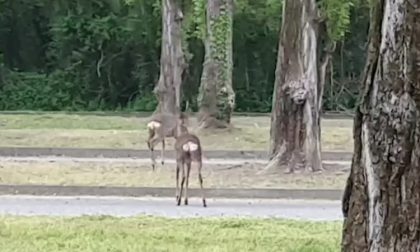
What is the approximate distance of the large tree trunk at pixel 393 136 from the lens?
16.8ft

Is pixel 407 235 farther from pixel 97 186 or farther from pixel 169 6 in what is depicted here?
pixel 169 6

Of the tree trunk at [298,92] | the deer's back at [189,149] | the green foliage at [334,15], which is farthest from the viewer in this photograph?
the green foliage at [334,15]

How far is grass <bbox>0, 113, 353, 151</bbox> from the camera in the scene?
24219 mm

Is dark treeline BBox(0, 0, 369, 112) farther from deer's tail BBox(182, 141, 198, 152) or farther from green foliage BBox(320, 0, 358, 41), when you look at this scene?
deer's tail BBox(182, 141, 198, 152)

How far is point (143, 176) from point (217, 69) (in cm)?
913

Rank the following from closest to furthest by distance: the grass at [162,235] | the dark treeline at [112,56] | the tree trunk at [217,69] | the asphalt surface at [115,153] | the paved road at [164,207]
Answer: the grass at [162,235] → the paved road at [164,207] → the asphalt surface at [115,153] → the tree trunk at [217,69] → the dark treeline at [112,56]

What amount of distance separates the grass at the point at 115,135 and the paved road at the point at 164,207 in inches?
303

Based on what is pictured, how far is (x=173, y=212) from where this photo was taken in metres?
14.2

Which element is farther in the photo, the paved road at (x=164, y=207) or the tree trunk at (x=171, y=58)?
the tree trunk at (x=171, y=58)

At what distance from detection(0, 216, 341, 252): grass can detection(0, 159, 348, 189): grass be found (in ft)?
17.6

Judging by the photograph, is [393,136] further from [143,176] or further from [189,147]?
[143,176]

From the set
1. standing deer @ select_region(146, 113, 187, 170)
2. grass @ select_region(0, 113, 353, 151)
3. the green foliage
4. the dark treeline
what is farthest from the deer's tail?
the dark treeline

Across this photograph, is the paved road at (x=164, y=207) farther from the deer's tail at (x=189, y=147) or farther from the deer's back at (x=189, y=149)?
the deer's tail at (x=189, y=147)

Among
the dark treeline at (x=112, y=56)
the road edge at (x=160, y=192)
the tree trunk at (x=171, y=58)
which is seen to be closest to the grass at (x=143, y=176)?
the road edge at (x=160, y=192)
